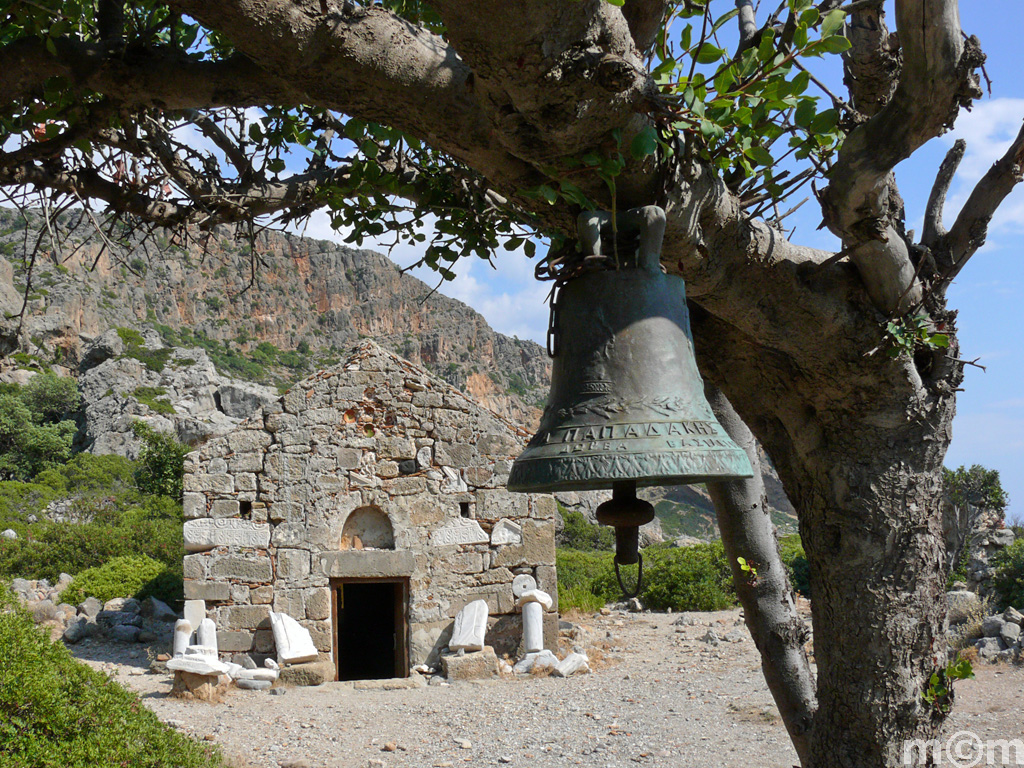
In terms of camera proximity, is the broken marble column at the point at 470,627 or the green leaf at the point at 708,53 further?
the broken marble column at the point at 470,627

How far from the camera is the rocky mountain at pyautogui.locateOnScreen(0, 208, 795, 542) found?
34062 mm

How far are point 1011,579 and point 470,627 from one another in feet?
24.5

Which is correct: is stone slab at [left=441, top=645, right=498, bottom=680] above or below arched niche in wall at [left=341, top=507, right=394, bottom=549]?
below

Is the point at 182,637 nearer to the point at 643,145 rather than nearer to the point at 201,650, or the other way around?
the point at 201,650

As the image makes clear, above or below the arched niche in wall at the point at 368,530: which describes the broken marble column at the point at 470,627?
below

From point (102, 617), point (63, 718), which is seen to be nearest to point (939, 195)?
point (63, 718)

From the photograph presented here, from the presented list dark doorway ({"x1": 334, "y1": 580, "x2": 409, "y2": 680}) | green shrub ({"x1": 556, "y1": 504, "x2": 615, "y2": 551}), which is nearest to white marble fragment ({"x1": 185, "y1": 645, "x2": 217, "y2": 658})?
dark doorway ({"x1": 334, "y1": 580, "x2": 409, "y2": 680})

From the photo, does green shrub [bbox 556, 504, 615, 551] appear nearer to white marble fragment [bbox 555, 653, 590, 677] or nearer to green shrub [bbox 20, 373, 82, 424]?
white marble fragment [bbox 555, 653, 590, 677]

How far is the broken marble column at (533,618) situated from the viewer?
9164 mm

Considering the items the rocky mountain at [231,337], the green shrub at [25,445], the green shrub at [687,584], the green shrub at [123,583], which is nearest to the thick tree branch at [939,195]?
the green shrub at [687,584]

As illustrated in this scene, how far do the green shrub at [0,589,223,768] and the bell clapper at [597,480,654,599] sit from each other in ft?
8.87

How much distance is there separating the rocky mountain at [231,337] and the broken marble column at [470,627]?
53.1ft

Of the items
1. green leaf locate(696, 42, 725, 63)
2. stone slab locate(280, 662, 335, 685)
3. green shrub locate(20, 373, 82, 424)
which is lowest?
stone slab locate(280, 662, 335, 685)

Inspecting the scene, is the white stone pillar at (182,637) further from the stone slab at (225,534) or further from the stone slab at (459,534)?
the stone slab at (459,534)
